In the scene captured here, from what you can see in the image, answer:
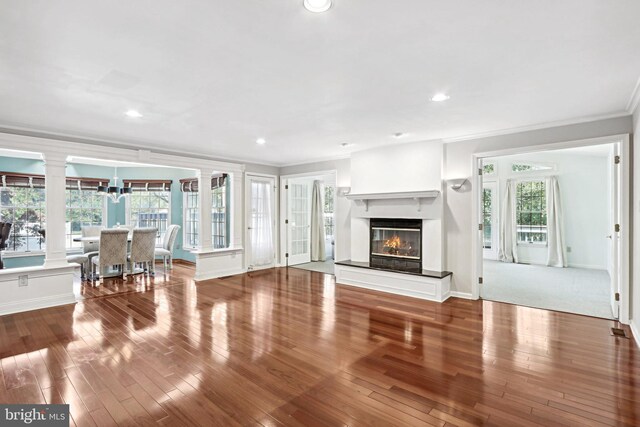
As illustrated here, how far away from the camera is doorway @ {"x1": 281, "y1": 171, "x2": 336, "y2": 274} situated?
750 centimetres

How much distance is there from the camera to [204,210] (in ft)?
20.5

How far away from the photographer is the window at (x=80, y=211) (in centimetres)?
784

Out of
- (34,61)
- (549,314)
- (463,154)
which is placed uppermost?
(34,61)

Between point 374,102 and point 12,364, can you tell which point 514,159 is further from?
point 12,364

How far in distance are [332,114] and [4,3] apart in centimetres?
275

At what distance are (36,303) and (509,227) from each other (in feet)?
31.9

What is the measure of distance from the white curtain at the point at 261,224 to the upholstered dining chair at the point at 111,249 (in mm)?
2462

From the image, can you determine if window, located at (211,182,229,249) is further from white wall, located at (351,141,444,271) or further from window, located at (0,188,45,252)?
window, located at (0,188,45,252)

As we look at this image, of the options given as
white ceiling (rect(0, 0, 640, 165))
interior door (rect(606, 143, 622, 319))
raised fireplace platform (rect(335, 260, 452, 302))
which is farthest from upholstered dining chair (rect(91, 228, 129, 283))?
interior door (rect(606, 143, 622, 319))

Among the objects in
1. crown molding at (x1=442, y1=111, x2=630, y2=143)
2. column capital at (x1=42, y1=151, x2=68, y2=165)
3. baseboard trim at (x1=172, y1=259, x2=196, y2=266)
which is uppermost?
crown molding at (x1=442, y1=111, x2=630, y2=143)

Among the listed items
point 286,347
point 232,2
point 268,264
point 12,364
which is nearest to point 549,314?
point 286,347

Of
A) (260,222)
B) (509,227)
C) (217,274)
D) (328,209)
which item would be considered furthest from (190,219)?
(509,227)

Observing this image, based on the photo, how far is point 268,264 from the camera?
24.0 ft

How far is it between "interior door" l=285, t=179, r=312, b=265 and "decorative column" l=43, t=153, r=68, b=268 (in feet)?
13.7
